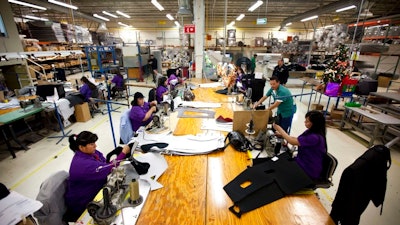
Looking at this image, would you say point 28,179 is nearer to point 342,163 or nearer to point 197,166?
point 197,166

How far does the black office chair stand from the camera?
75.5 inches

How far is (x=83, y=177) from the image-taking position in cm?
168

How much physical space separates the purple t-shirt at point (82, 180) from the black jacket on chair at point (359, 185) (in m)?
1.91

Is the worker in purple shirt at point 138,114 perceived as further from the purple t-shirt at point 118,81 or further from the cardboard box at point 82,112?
the purple t-shirt at point 118,81

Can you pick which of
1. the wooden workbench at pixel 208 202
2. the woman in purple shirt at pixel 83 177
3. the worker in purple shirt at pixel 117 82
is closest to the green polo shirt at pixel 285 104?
the wooden workbench at pixel 208 202

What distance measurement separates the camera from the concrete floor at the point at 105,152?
2637 mm

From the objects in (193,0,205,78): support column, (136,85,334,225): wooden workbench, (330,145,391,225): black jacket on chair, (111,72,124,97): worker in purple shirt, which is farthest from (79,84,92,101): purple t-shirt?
(330,145,391,225): black jacket on chair

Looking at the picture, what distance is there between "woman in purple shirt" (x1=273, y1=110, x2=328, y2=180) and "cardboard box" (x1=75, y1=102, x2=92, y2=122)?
5.73m

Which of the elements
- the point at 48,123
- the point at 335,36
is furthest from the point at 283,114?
the point at 335,36

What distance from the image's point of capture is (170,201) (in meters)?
1.47

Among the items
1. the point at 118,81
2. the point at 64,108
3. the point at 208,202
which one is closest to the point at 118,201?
the point at 208,202

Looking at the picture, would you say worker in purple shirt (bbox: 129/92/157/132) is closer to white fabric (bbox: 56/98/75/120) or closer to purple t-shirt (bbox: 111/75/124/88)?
white fabric (bbox: 56/98/75/120)

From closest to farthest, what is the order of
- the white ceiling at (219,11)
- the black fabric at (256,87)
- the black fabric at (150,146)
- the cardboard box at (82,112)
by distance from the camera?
the black fabric at (150,146)
the black fabric at (256,87)
the cardboard box at (82,112)
the white ceiling at (219,11)

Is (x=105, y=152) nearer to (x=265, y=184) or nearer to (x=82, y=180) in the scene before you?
(x=82, y=180)
